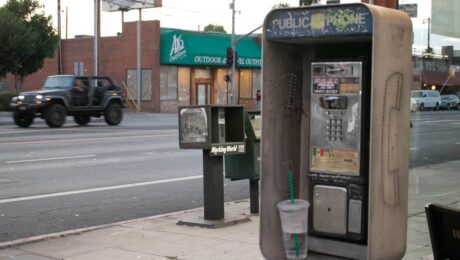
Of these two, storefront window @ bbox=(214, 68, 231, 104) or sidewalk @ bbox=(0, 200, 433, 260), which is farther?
storefront window @ bbox=(214, 68, 231, 104)

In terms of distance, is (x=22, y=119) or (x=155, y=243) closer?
(x=155, y=243)

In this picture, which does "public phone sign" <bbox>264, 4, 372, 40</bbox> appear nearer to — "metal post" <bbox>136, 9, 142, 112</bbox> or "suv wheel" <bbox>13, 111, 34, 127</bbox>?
"suv wheel" <bbox>13, 111, 34, 127</bbox>

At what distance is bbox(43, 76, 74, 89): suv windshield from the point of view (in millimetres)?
24750

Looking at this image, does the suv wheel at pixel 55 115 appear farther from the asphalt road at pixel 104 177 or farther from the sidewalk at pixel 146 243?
the sidewalk at pixel 146 243

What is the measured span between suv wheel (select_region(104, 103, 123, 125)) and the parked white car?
67.8ft

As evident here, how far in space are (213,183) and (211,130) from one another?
64 cm

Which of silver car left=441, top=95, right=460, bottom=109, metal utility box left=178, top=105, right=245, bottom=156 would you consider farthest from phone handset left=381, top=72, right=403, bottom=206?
metal utility box left=178, top=105, right=245, bottom=156

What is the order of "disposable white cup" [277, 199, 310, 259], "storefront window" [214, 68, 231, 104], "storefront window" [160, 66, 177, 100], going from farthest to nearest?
"storefront window" [214, 68, 231, 104]
"storefront window" [160, 66, 177, 100]
"disposable white cup" [277, 199, 310, 259]

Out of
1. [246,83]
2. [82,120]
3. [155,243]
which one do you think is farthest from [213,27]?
[155,243]

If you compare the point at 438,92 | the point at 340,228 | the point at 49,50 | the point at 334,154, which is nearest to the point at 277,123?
the point at 334,154

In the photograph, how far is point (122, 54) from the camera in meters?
45.2

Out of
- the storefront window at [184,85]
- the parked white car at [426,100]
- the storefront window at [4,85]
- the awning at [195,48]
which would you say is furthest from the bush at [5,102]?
the parked white car at [426,100]

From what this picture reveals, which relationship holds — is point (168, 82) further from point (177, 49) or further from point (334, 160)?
point (334, 160)

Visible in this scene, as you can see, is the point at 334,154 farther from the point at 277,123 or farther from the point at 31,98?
the point at 31,98
